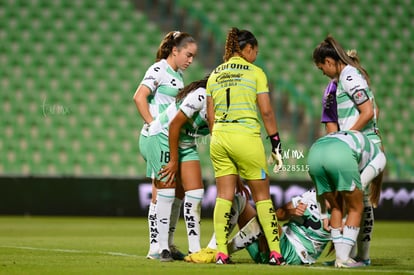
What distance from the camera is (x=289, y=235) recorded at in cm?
738

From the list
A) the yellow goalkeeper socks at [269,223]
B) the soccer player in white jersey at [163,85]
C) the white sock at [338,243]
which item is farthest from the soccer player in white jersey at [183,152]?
the white sock at [338,243]

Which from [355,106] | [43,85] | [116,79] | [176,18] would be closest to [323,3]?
[176,18]

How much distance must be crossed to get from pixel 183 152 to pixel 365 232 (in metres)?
1.73

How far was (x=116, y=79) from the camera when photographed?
17.5 meters

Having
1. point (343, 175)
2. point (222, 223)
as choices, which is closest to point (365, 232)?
point (343, 175)

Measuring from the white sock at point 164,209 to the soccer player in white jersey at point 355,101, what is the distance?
64.0 inches

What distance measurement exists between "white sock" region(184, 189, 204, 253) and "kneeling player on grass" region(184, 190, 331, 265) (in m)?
0.17

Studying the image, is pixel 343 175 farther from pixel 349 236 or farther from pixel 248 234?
pixel 248 234

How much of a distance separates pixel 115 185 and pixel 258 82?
852 centimetres

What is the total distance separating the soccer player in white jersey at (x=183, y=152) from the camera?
24.1ft

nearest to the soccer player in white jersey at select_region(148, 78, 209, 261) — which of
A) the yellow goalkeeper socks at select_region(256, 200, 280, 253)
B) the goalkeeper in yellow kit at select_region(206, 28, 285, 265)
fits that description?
the goalkeeper in yellow kit at select_region(206, 28, 285, 265)

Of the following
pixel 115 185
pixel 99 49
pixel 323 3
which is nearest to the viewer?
pixel 115 185

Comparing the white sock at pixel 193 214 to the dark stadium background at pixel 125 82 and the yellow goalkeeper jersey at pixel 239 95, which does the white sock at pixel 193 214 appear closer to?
the yellow goalkeeper jersey at pixel 239 95

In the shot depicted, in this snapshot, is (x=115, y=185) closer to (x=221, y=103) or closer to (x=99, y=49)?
(x=99, y=49)
